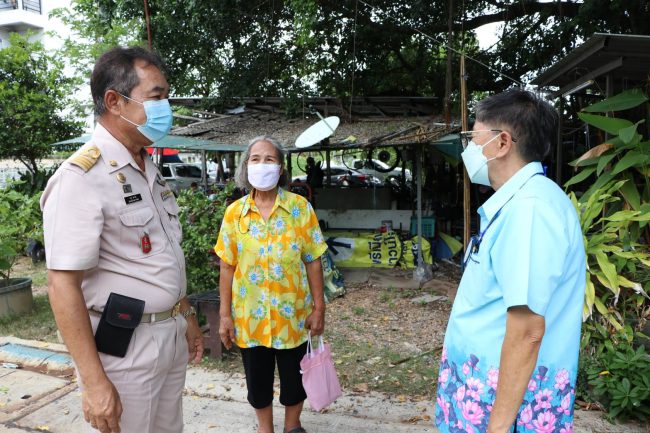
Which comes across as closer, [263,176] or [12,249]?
[263,176]

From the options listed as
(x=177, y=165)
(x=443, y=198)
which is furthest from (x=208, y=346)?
(x=177, y=165)

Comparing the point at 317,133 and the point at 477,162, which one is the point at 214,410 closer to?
the point at 477,162

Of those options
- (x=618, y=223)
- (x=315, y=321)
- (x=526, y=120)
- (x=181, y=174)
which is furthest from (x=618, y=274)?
(x=181, y=174)

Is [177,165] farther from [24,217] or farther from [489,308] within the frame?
[489,308]

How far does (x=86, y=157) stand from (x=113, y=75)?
0.35 meters

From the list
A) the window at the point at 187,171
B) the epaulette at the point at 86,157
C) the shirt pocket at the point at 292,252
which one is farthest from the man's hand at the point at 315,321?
the window at the point at 187,171

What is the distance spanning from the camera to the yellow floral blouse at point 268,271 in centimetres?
257

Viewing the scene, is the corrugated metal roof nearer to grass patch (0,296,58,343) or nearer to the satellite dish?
the satellite dish

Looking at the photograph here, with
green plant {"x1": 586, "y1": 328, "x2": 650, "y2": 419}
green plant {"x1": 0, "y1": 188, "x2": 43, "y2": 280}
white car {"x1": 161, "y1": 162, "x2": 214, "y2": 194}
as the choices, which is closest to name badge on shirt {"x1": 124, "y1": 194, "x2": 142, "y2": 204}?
green plant {"x1": 586, "y1": 328, "x2": 650, "y2": 419}

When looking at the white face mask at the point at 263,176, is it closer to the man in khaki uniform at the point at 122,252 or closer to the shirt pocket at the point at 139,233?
the man in khaki uniform at the point at 122,252

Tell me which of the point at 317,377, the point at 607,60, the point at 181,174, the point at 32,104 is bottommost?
the point at 317,377

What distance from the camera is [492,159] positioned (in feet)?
5.10

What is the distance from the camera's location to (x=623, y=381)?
2.91m

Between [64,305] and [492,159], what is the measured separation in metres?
1.46
